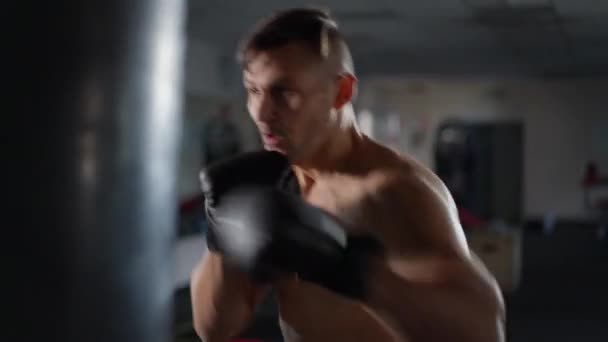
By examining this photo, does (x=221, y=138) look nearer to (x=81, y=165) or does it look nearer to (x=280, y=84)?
(x=280, y=84)

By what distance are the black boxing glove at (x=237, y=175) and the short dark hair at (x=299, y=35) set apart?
0.41 ft

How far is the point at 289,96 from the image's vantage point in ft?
2.83

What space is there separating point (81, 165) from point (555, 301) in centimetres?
483

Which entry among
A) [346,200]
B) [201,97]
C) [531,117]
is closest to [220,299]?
[346,200]

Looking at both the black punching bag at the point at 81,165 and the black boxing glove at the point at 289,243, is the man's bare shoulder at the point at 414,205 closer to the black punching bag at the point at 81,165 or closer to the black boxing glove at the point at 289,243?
the black boxing glove at the point at 289,243

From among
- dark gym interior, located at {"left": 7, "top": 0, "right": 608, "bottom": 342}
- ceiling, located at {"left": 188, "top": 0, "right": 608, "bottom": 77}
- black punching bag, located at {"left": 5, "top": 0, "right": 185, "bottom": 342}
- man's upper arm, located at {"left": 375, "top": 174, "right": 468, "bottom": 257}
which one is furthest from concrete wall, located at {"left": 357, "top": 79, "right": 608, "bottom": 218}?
black punching bag, located at {"left": 5, "top": 0, "right": 185, "bottom": 342}

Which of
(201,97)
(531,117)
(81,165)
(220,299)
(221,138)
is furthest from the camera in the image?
(531,117)

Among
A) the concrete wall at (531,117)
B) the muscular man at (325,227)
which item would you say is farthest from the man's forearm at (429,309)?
the concrete wall at (531,117)

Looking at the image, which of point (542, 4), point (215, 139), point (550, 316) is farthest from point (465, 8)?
point (215, 139)

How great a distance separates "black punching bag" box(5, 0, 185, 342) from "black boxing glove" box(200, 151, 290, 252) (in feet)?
0.77

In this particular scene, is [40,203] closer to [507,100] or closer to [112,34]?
[112,34]

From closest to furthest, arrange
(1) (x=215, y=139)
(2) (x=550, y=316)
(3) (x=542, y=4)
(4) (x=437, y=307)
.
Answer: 1. (4) (x=437, y=307)
2. (2) (x=550, y=316)
3. (3) (x=542, y=4)
4. (1) (x=215, y=139)

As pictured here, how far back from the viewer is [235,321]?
996 mm

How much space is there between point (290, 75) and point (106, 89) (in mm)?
351
